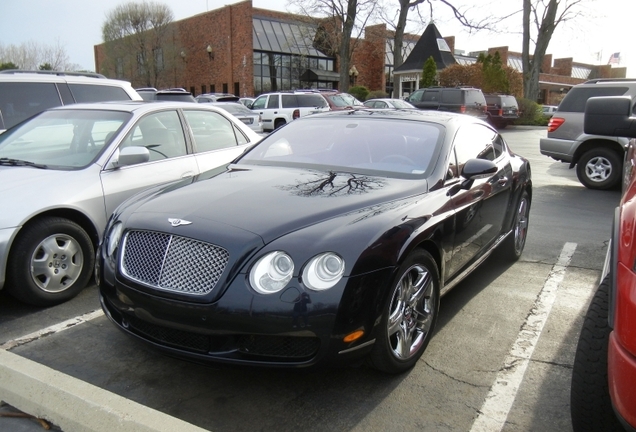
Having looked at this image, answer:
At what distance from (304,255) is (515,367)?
1.62 meters

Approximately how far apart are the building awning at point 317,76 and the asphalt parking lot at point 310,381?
127 ft

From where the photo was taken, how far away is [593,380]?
7.47 ft

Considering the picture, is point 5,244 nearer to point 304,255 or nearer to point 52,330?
point 52,330

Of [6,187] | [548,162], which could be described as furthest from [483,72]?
[6,187]

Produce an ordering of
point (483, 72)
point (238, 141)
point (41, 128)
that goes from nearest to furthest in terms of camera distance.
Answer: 1. point (41, 128)
2. point (238, 141)
3. point (483, 72)

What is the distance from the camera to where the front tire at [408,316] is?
2971 mm

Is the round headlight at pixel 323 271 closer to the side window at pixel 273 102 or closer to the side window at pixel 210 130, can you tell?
the side window at pixel 210 130

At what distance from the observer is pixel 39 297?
4.15 meters

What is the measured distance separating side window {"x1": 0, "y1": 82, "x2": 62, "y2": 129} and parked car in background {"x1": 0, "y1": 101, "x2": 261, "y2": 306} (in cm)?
179

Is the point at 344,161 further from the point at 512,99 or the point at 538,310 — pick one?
the point at 512,99

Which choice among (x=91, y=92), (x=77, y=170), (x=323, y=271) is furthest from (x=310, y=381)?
(x=91, y=92)

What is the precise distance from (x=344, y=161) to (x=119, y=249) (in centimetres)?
175

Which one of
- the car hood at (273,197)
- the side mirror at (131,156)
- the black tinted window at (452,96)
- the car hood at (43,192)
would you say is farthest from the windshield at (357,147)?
the black tinted window at (452,96)

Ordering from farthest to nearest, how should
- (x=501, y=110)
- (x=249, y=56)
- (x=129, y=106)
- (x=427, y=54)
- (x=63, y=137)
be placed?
(x=249, y=56), (x=427, y=54), (x=501, y=110), (x=129, y=106), (x=63, y=137)
